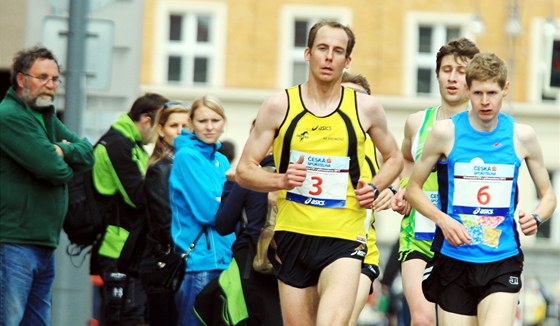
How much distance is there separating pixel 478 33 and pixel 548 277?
7.08m

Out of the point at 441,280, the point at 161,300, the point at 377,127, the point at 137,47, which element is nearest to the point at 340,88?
the point at 377,127

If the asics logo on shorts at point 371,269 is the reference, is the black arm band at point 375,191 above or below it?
above

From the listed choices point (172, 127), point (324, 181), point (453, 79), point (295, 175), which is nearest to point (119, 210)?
point (172, 127)

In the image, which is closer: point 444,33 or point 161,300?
point 161,300

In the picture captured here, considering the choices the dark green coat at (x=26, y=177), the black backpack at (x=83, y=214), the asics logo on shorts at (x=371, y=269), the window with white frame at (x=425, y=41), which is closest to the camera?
the dark green coat at (x=26, y=177)

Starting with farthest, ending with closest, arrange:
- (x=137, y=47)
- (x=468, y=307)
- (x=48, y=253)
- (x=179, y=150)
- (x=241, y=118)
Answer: (x=241, y=118), (x=137, y=47), (x=179, y=150), (x=48, y=253), (x=468, y=307)

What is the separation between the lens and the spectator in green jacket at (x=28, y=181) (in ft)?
33.0

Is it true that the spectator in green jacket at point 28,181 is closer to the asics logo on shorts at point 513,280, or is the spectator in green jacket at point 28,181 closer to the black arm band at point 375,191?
the black arm band at point 375,191

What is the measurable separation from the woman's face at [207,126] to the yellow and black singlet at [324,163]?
198cm

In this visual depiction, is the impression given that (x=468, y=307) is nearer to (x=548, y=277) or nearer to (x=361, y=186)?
(x=361, y=186)

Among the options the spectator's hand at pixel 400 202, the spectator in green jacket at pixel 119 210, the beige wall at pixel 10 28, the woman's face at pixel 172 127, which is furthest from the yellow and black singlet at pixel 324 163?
the beige wall at pixel 10 28

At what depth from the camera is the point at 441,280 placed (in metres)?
9.48

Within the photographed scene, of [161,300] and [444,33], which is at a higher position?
[444,33]

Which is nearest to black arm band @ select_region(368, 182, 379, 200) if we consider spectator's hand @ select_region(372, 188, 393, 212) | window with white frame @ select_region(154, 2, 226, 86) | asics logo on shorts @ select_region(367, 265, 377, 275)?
spectator's hand @ select_region(372, 188, 393, 212)
